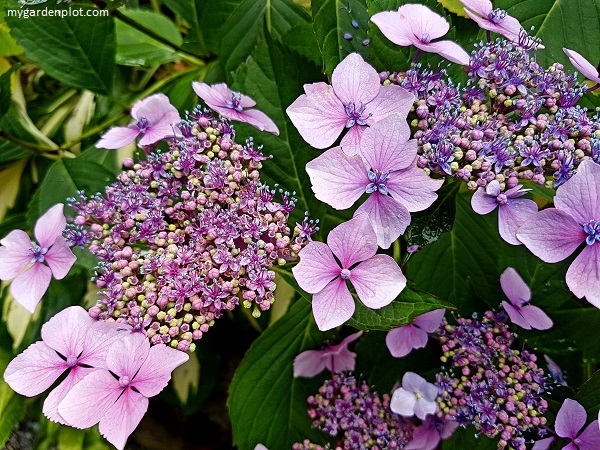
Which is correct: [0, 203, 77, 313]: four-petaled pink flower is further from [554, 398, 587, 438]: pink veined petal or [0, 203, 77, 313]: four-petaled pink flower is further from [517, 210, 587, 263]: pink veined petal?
[554, 398, 587, 438]: pink veined petal

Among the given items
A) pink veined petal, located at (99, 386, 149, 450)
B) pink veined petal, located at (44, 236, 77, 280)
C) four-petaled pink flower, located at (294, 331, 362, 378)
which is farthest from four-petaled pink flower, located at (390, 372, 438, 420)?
pink veined petal, located at (44, 236, 77, 280)

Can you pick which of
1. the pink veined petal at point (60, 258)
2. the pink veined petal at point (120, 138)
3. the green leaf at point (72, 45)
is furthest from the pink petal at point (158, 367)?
the green leaf at point (72, 45)

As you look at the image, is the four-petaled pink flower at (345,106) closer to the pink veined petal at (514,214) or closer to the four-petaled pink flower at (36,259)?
the pink veined petal at (514,214)

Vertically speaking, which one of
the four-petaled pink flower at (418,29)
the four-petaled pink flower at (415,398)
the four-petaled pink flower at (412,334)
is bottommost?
the four-petaled pink flower at (415,398)

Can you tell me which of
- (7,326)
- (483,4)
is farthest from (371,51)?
(7,326)

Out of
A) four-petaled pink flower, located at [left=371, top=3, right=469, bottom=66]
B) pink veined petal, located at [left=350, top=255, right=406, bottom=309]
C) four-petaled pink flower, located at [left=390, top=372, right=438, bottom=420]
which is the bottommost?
four-petaled pink flower, located at [left=390, top=372, right=438, bottom=420]

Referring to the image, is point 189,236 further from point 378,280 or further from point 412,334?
point 412,334
